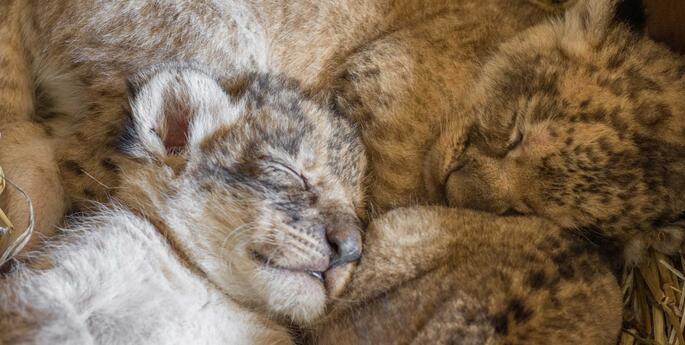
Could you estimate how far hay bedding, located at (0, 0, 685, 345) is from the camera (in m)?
2.65

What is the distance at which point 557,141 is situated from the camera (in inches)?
104

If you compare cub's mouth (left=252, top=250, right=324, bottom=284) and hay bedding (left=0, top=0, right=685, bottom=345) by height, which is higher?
cub's mouth (left=252, top=250, right=324, bottom=284)

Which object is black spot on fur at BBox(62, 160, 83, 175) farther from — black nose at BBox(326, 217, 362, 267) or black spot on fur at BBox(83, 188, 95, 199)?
black nose at BBox(326, 217, 362, 267)

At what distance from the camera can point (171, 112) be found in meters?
2.75

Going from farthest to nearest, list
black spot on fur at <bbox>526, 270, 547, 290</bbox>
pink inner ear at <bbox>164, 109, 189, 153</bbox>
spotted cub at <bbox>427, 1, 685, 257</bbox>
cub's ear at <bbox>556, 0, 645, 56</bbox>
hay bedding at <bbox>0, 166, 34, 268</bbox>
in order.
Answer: cub's ear at <bbox>556, 0, 645, 56</bbox>, pink inner ear at <bbox>164, 109, 189, 153</bbox>, spotted cub at <bbox>427, 1, 685, 257</bbox>, hay bedding at <bbox>0, 166, 34, 268</bbox>, black spot on fur at <bbox>526, 270, 547, 290</bbox>

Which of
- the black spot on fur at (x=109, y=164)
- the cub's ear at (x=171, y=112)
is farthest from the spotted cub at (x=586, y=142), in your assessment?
the black spot on fur at (x=109, y=164)

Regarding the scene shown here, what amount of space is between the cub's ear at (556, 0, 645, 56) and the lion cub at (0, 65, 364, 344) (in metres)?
1.05

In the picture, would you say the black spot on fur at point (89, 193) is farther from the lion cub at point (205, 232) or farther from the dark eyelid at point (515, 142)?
the dark eyelid at point (515, 142)

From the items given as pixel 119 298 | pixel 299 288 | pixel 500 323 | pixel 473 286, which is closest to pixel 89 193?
pixel 119 298

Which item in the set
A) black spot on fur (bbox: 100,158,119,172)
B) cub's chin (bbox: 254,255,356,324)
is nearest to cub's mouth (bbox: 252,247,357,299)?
cub's chin (bbox: 254,255,356,324)

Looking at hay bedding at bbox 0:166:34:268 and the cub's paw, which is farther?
the cub's paw

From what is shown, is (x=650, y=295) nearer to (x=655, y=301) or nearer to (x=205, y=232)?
(x=655, y=301)

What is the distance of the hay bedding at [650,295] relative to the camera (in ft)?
8.69

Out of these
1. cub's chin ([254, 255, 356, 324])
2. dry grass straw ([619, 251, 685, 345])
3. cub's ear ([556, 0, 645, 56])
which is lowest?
dry grass straw ([619, 251, 685, 345])
